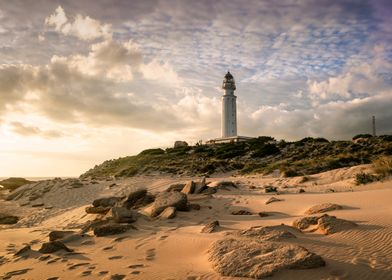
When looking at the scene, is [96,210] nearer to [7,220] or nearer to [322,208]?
[7,220]

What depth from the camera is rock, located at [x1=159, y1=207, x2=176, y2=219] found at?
10609 millimetres

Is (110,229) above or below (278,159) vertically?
below

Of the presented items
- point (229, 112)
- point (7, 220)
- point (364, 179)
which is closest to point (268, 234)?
point (364, 179)

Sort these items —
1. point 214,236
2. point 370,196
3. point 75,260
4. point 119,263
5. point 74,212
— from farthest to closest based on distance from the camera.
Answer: point 74,212 < point 370,196 < point 214,236 < point 75,260 < point 119,263

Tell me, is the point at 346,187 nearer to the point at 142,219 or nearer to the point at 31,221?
the point at 142,219

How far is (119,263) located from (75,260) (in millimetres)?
1050

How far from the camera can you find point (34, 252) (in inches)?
311

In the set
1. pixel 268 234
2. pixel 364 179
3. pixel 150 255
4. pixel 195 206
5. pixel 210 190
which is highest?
pixel 364 179

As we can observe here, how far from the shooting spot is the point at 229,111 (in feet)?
228

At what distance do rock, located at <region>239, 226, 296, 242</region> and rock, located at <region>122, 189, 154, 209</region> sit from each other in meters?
6.62

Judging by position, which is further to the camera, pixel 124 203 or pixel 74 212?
pixel 74 212

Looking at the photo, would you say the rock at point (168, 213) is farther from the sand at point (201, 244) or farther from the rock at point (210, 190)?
the rock at point (210, 190)

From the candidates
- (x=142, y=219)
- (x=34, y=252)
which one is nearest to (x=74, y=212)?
(x=142, y=219)

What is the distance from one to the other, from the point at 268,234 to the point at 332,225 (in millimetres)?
1333
